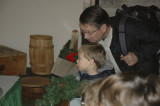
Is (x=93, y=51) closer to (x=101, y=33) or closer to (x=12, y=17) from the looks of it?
(x=101, y=33)

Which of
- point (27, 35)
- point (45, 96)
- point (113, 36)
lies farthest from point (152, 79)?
point (27, 35)

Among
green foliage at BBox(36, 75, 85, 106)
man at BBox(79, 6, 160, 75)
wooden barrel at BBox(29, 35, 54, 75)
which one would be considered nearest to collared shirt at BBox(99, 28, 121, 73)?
man at BBox(79, 6, 160, 75)

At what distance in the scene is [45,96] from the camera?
174cm

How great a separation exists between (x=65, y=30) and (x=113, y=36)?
2.89 m

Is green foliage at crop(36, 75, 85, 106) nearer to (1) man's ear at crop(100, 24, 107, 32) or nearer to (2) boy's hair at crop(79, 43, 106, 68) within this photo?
(2) boy's hair at crop(79, 43, 106, 68)

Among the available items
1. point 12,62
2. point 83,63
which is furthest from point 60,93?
point 12,62

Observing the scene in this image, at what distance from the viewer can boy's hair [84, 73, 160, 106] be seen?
76cm

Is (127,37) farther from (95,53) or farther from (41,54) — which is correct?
(41,54)

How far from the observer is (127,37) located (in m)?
2.24

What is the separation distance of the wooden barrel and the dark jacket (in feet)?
8.40

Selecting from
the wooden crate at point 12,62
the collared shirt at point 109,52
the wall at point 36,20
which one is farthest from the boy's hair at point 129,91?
the wall at point 36,20

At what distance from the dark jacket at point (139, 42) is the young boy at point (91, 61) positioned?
197mm

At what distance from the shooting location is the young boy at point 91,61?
6.96 feet

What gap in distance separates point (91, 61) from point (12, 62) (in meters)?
2.67
